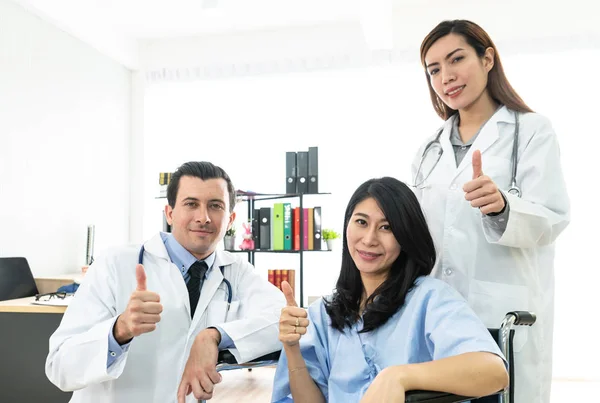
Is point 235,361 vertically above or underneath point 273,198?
underneath

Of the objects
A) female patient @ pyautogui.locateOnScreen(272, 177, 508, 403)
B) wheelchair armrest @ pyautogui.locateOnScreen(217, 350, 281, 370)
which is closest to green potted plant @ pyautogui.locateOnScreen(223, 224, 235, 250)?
wheelchair armrest @ pyautogui.locateOnScreen(217, 350, 281, 370)

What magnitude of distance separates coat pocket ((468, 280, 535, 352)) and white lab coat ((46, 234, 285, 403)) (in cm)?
57

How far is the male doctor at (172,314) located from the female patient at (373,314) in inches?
7.6

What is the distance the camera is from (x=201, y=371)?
1.29 meters

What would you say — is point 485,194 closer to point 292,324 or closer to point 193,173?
point 292,324

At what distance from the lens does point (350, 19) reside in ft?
14.8

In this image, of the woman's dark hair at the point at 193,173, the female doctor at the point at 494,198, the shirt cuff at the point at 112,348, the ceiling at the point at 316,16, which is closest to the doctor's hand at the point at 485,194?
the female doctor at the point at 494,198

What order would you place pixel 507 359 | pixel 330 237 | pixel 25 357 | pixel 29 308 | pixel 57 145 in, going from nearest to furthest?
pixel 507 359 → pixel 29 308 → pixel 25 357 → pixel 57 145 → pixel 330 237

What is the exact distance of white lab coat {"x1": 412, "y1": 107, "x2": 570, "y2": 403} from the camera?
1313 millimetres

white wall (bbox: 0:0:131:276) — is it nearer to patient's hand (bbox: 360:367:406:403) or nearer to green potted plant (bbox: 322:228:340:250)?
green potted plant (bbox: 322:228:340:250)

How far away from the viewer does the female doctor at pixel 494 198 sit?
4.24 ft

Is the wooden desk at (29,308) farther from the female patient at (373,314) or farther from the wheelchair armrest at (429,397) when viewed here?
the wheelchair armrest at (429,397)

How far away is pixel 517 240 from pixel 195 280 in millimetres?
903

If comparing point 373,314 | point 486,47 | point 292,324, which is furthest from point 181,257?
point 486,47
